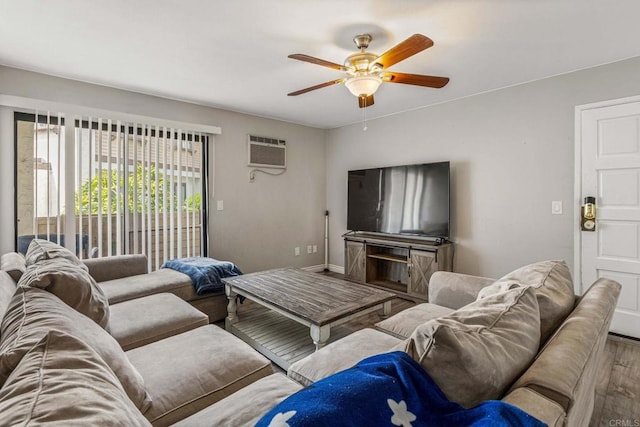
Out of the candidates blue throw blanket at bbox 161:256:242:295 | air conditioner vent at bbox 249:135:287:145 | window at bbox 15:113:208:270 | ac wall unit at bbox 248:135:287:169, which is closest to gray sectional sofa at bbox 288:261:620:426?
blue throw blanket at bbox 161:256:242:295

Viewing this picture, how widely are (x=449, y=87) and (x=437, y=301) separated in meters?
2.25

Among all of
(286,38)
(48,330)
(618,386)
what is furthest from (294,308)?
(618,386)

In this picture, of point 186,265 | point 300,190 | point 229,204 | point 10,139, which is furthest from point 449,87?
point 10,139

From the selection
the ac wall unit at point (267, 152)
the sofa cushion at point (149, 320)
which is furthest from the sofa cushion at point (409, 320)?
the ac wall unit at point (267, 152)

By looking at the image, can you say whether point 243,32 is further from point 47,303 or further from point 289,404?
point 289,404

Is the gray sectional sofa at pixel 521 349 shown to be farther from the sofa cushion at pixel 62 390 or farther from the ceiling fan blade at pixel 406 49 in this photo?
the ceiling fan blade at pixel 406 49

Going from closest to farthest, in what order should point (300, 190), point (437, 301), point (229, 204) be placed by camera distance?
point (437, 301), point (229, 204), point (300, 190)

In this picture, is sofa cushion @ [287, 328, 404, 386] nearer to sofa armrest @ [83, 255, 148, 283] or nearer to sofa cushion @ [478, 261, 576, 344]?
sofa cushion @ [478, 261, 576, 344]

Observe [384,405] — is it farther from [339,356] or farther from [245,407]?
[339,356]

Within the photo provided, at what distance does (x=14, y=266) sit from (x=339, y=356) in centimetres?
206

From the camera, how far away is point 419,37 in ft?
5.65

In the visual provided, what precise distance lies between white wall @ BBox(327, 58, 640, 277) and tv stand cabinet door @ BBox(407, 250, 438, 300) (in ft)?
1.41

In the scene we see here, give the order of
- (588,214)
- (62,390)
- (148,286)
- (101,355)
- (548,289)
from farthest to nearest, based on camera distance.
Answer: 1. (588,214)
2. (148,286)
3. (548,289)
4. (101,355)
5. (62,390)

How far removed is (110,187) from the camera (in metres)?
3.24
